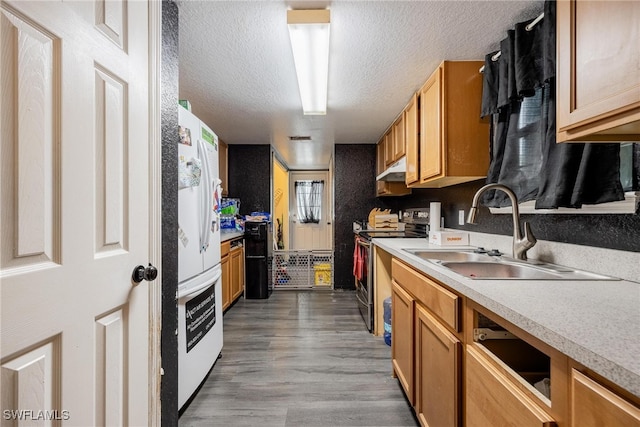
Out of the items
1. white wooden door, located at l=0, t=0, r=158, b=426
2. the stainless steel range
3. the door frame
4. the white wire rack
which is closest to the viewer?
white wooden door, located at l=0, t=0, r=158, b=426

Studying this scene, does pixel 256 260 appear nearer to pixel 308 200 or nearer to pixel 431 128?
pixel 431 128

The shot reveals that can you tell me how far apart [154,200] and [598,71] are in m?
1.47

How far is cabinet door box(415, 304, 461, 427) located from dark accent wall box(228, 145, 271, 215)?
3.35 m

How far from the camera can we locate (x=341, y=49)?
5.92 ft

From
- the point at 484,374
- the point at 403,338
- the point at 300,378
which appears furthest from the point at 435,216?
the point at 484,374

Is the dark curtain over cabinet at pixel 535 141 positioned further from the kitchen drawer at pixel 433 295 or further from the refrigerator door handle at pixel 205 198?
the refrigerator door handle at pixel 205 198

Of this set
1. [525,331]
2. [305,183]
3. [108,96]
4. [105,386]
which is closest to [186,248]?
[105,386]

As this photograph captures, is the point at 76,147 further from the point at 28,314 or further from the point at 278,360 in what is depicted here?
the point at 278,360

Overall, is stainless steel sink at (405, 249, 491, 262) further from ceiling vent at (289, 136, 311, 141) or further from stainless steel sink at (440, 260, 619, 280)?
ceiling vent at (289, 136, 311, 141)

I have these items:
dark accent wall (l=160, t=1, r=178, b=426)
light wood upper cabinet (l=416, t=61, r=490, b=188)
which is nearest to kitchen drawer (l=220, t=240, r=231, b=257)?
dark accent wall (l=160, t=1, r=178, b=426)

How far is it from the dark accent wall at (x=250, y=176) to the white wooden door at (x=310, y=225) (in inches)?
84.6

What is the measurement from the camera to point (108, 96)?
895 millimetres

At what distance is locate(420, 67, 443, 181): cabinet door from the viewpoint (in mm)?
2010

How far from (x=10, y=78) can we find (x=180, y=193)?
0.98 metres
